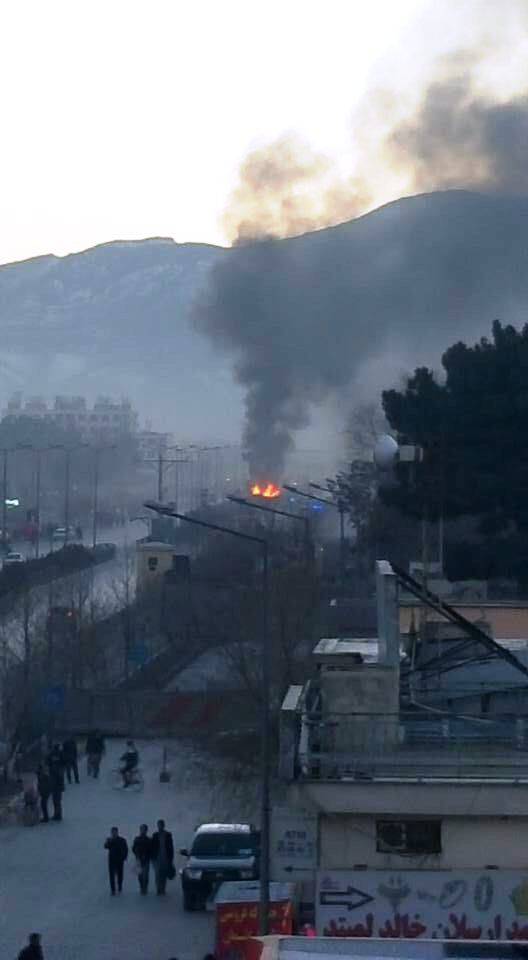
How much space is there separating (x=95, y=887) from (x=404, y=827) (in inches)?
249

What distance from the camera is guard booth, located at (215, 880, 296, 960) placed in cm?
859

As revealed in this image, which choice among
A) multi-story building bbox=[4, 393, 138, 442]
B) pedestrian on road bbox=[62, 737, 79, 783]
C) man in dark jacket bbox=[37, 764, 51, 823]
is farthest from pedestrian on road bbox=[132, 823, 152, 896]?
multi-story building bbox=[4, 393, 138, 442]

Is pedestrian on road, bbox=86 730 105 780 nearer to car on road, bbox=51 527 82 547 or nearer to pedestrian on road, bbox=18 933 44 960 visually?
pedestrian on road, bbox=18 933 44 960

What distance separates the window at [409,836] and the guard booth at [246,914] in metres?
2.28

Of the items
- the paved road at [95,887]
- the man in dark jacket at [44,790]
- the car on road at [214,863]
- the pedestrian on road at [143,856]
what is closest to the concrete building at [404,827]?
the paved road at [95,887]

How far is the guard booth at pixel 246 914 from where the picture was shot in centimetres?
859

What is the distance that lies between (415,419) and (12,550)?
21112 millimetres

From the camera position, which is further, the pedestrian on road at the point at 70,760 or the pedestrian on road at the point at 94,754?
the pedestrian on road at the point at 94,754

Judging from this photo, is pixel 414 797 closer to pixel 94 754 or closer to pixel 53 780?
pixel 53 780

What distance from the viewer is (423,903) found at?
6.07 m

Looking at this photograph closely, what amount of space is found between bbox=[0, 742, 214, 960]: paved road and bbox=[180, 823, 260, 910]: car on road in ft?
0.52

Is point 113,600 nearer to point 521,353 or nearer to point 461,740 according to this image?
point 521,353

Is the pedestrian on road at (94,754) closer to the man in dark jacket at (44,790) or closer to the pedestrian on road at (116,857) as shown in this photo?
the man in dark jacket at (44,790)

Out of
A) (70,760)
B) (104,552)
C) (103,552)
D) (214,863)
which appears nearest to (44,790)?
(70,760)
